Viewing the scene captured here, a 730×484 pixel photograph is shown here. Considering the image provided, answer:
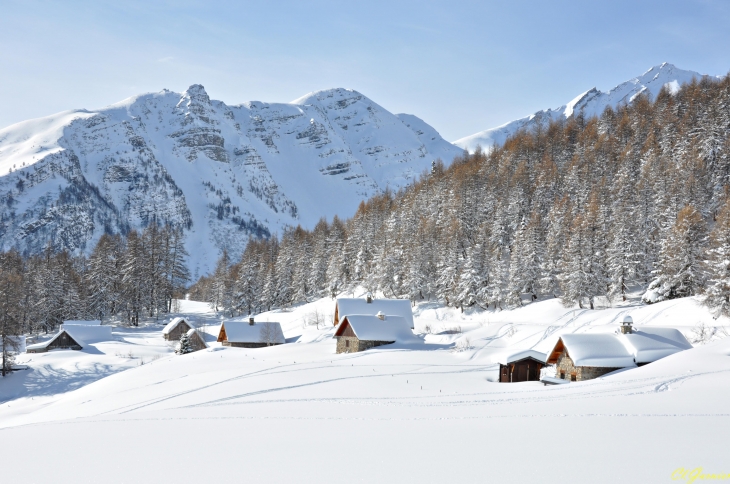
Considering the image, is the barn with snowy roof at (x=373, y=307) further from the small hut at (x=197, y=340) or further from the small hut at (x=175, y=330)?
the small hut at (x=175, y=330)

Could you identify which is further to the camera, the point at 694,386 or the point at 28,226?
the point at 28,226

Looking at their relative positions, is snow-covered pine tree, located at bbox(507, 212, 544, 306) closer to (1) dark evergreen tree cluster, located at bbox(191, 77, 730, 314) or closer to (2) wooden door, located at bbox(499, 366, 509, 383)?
(1) dark evergreen tree cluster, located at bbox(191, 77, 730, 314)

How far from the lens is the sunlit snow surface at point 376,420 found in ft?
41.4

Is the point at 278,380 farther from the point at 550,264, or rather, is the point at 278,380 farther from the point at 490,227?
the point at 490,227

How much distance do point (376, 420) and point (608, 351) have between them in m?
20.7

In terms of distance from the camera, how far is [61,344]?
63250mm

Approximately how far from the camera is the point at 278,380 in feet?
115

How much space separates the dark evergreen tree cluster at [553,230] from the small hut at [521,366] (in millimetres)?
17349

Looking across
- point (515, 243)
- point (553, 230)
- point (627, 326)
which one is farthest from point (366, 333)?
point (553, 230)

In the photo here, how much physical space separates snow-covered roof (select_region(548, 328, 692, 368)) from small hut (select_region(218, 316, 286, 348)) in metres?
37.3

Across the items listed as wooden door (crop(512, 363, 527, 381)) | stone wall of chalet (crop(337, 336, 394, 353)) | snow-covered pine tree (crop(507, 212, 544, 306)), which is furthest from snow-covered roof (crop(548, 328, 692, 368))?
snow-covered pine tree (crop(507, 212, 544, 306))

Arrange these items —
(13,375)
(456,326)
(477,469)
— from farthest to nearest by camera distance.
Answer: (456,326) → (13,375) → (477,469)

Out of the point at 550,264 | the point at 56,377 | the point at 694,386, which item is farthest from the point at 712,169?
the point at 56,377

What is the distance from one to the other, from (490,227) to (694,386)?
58708 mm
